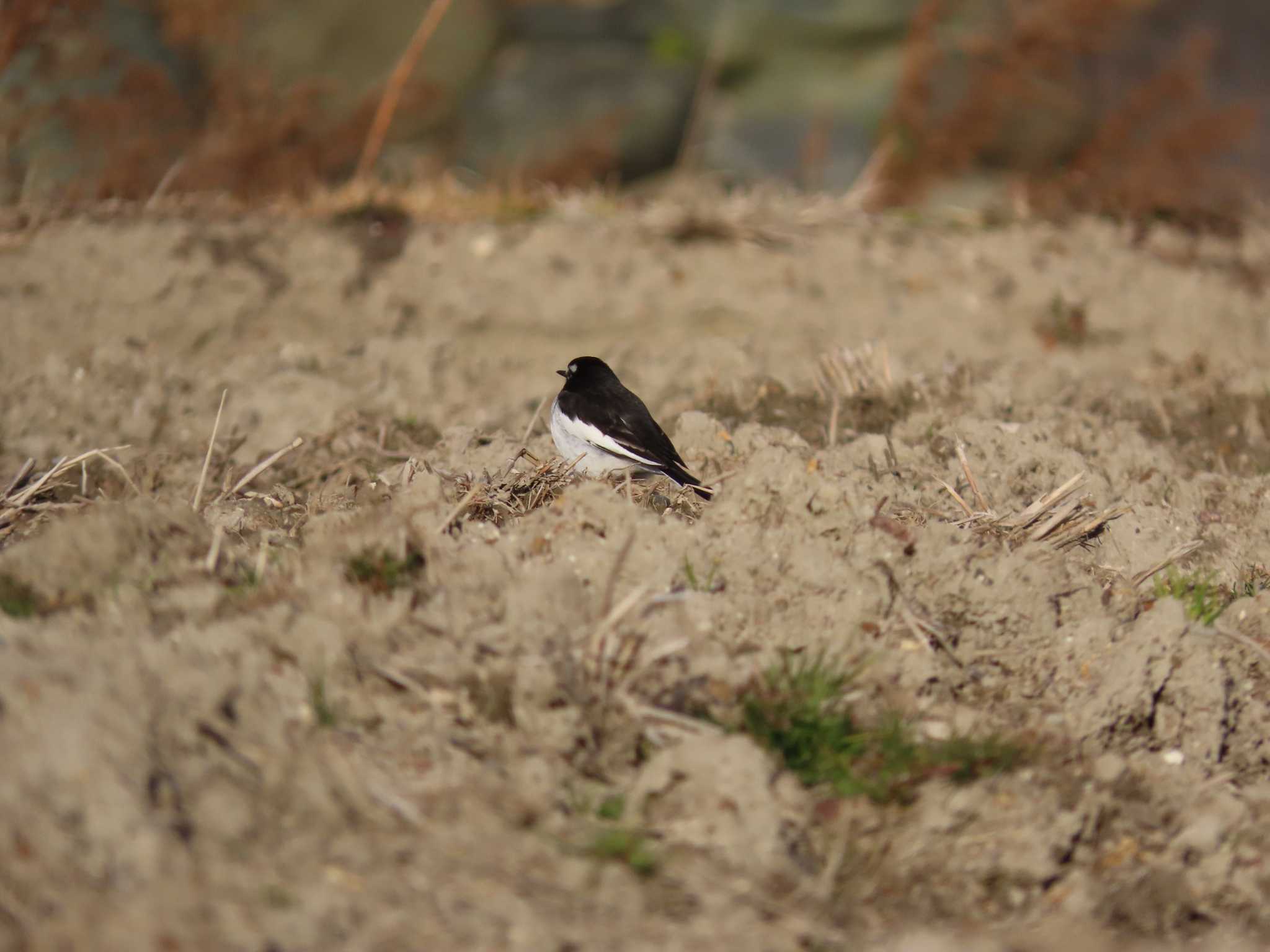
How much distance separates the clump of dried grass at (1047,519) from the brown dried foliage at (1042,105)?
4.88 metres

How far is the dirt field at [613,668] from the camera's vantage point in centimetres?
252

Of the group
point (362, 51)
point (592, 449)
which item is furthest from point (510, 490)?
point (362, 51)

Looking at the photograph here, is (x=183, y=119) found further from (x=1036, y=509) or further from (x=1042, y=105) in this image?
(x=1042, y=105)

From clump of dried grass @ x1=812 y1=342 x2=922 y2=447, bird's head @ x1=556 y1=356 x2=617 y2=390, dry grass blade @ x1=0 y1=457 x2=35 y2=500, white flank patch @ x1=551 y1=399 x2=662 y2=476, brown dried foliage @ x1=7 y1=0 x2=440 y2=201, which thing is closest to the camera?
dry grass blade @ x1=0 y1=457 x2=35 y2=500

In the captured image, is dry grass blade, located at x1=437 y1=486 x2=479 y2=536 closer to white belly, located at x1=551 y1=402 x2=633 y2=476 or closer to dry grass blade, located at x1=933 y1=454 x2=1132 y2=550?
white belly, located at x1=551 y1=402 x2=633 y2=476

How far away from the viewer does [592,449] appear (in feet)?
15.0

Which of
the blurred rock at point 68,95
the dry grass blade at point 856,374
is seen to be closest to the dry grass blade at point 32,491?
the dry grass blade at point 856,374

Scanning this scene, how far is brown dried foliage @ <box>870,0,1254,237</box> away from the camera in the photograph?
8.66 meters

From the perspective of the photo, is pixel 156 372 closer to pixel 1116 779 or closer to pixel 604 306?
pixel 604 306

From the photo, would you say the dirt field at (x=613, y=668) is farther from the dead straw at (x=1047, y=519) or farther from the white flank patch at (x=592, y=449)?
the white flank patch at (x=592, y=449)

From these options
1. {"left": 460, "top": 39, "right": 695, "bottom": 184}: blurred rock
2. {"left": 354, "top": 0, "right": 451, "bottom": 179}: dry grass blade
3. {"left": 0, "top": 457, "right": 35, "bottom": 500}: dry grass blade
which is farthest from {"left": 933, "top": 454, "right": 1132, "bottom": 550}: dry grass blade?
{"left": 354, "top": 0, "right": 451, "bottom": 179}: dry grass blade

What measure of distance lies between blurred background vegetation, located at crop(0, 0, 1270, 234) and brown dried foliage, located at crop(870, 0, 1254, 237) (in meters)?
0.02

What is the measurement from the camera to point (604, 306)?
7105 millimetres

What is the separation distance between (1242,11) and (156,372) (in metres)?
9.43
